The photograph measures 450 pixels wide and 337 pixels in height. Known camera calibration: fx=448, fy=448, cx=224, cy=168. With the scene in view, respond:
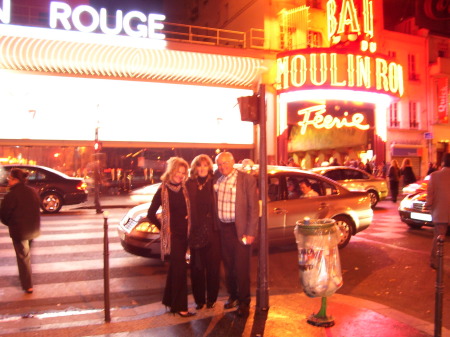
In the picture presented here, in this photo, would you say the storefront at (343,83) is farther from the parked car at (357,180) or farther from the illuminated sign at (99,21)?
the illuminated sign at (99,21)

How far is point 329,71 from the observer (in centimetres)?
2116

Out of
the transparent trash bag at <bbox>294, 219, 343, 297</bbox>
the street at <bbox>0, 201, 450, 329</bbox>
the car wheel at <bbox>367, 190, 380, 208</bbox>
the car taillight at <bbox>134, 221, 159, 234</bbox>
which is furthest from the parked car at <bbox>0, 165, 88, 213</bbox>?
the transparent trash bag at <bbox>294, 219, 343, 297</bbox>

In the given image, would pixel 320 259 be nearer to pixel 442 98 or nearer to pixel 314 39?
pixel 314 39

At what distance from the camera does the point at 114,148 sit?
21891mm

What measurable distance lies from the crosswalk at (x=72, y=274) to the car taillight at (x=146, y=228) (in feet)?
2.31

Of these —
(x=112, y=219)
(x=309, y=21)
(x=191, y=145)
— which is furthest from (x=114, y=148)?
(x=309, y=21)

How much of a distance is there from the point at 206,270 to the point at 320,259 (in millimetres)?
1307

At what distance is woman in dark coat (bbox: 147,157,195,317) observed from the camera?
4.92m

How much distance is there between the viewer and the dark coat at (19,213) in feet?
19.7

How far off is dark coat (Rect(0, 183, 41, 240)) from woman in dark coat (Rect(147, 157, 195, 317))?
2281mm

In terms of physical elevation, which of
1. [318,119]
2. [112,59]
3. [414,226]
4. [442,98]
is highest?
[112,59]

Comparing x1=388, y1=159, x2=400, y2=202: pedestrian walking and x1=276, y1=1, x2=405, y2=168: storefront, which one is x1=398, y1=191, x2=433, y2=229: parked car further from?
x1=276, y1=1, x2=405, y2=168: storefront

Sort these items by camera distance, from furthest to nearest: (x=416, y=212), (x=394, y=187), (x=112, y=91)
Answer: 1. (x=112, y=91)
2. (x=394, y=187)
3. (x=416, y=212)

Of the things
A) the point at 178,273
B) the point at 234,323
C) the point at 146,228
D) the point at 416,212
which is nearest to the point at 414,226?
the point at 416,212
